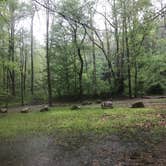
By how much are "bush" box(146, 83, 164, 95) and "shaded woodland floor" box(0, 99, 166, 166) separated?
1587cm

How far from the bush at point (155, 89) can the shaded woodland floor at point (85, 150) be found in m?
15.9

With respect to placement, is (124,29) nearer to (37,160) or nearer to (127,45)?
(127,45)

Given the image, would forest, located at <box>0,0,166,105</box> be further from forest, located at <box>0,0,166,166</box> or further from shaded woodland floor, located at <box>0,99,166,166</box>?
shaded woodland floor, located at <box>0,99,166,166</box>

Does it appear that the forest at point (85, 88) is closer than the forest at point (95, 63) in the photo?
Yes

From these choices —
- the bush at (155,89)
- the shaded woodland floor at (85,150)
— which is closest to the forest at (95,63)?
the bush at (155,89)

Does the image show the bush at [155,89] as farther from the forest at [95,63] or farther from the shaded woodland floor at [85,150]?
the shaded woodland floor at [85,150]

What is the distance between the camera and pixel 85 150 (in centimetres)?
650

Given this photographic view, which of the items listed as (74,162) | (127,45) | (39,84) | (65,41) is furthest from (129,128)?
(39,84)

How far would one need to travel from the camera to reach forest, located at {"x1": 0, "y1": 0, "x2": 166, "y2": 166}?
6094 mm

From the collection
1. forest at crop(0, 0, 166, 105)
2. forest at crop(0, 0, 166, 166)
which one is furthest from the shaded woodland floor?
forest at crop(0, 0, 166, 105)

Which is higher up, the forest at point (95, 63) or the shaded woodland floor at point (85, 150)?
the forest at point (95, 63)

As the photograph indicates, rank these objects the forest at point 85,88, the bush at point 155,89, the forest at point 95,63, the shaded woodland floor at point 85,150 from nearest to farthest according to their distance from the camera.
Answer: the shaded woodland floor at point 85,150 < the forest at point 85,88 < the forest at point 95,63 < the bush at point 155,89

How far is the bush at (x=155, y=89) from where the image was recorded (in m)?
23.8

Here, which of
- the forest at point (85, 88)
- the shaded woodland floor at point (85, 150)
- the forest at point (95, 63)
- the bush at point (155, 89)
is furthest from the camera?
the bush at point (155, 89)
